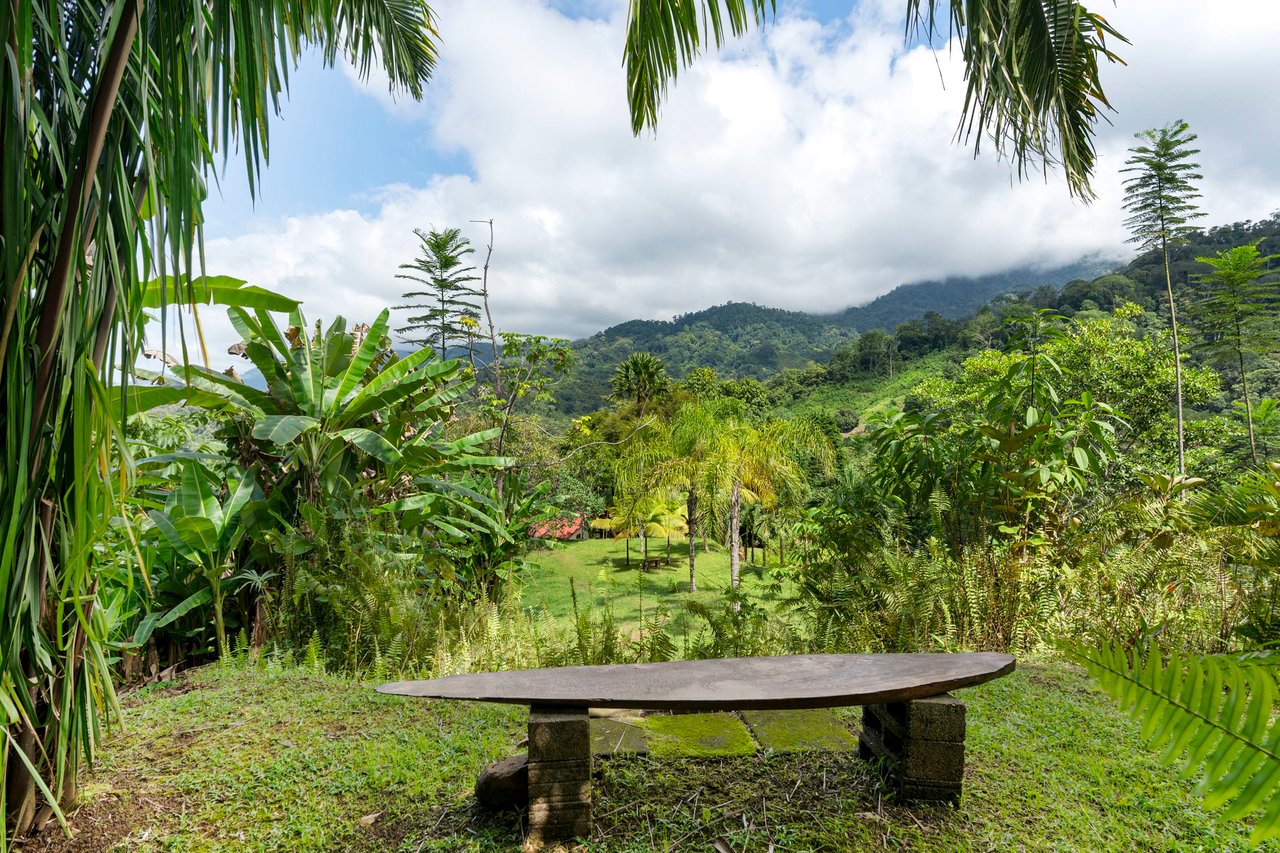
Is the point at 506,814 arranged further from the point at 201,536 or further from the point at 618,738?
the point at 201,536

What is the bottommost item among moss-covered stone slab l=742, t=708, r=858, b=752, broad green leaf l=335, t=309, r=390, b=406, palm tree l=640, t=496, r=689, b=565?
palm tree l=640, t=496, r=689, b=565

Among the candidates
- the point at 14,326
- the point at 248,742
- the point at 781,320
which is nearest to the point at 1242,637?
the point at 248,742

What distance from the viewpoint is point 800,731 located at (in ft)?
8.84

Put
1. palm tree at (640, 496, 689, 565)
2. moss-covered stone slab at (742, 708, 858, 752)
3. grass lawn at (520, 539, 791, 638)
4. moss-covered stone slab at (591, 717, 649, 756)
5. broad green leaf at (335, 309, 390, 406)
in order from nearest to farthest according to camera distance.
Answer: moss-covered stone slab at (591, 717, 649, 756) → moss-covered stone slab at (742, 708, 858, 752) → broad green leaf at (335, 309, 390, 406) → grass lawn at (520, 539, 791, 638) → palm tree at (640, 496, 689, 565)

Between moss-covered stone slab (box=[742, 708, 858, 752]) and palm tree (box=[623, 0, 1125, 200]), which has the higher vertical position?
palm tree (box=[623, 0, 1125, 200])

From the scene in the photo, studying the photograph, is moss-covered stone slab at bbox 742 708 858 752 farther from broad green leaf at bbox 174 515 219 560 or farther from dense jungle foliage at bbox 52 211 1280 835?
broad green leaf at bbox 174 515 219 560

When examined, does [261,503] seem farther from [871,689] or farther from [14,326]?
[871,689]

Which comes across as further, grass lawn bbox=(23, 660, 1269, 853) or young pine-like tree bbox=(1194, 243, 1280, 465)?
young pine-like tree bbox=(1194, 243, 1280, 465)

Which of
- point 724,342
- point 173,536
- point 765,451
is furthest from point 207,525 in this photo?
point 724,342

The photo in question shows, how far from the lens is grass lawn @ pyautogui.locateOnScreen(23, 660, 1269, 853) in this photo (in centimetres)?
190

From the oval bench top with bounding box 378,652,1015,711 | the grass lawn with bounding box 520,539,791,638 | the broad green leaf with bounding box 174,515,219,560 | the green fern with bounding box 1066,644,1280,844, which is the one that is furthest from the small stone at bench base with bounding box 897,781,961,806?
the grass lawn with bounding box 520,539,791,638

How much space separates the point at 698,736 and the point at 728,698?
107 centimetres

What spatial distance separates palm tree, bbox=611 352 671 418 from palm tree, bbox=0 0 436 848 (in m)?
25.3

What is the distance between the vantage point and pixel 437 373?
457 cm
